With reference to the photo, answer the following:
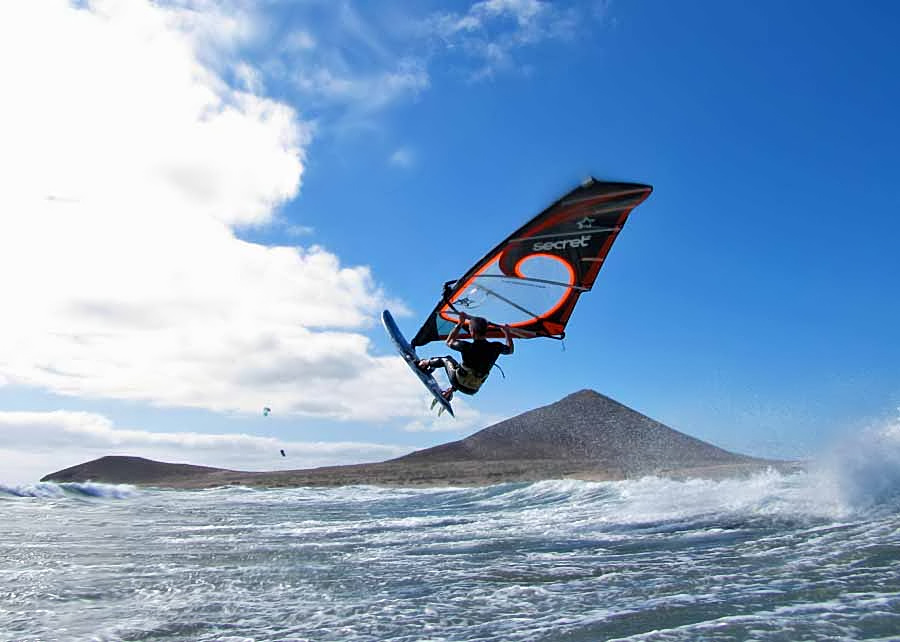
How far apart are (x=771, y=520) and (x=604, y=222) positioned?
3845mm

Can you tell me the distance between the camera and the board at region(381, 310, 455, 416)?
7637 mm

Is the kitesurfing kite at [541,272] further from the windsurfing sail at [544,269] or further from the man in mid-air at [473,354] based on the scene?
the man in mid-air at [473,354]

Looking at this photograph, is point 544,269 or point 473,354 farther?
→ point 544,269

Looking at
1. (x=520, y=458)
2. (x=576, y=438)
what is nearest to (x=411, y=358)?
(x=520, y=458)

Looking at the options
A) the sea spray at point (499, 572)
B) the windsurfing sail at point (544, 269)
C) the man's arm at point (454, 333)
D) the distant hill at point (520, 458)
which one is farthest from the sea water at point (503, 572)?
the distant hill at point (520, 458)

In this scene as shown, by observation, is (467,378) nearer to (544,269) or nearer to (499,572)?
(544,269)

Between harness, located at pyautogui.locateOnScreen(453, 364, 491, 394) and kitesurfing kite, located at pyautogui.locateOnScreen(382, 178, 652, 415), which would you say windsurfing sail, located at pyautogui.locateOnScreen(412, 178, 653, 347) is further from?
harness, located at pyautogui.locateOnScreen(453, 364, 491, 394)

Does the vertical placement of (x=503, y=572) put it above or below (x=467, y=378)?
below

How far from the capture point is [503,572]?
5434mm

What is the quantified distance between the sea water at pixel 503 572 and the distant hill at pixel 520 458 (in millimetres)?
10607

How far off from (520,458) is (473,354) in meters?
22.8

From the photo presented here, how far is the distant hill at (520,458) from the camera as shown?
22.6 meters

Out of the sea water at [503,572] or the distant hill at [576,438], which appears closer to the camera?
the sea water at [503,572]

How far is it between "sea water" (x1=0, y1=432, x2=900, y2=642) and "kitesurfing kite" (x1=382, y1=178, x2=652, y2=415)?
7.50 feet
